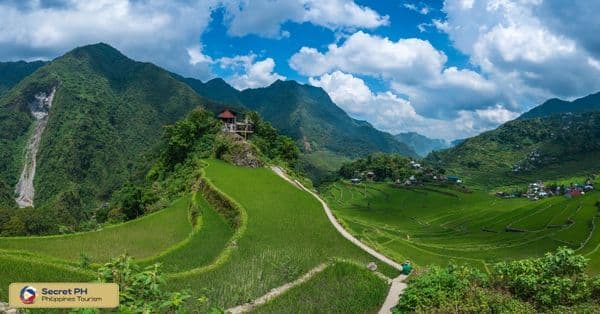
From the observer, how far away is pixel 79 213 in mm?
94625

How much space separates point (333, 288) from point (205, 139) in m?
41.0

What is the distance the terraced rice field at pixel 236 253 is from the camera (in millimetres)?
15812

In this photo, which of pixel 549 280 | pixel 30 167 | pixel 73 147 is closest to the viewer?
pixel 549 280

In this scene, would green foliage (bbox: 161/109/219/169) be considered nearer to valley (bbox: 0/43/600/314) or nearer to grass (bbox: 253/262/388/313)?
valley (bbox: 0/43/600/314)

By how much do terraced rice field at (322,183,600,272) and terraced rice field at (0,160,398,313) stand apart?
408 inches

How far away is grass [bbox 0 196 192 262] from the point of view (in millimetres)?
22234

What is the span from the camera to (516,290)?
1382 centimetres


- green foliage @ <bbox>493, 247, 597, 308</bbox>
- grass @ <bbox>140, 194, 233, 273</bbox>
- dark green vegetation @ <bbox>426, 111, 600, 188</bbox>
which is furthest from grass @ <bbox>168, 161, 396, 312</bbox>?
dark green vegetation @ <bbox>426, 111, 600, 188</bbox>

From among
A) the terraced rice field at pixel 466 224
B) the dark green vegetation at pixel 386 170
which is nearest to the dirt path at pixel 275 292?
the terraced rice field at pixel 466 224

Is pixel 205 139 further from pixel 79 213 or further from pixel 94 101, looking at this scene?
pixel 94 101

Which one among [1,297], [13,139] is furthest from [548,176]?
[13,139]

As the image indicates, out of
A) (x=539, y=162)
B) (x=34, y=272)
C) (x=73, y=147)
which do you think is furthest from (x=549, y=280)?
(x=539, y=162)

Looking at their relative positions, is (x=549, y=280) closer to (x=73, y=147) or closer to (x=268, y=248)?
(x=268, y=248)

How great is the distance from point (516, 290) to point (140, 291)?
11518mm
